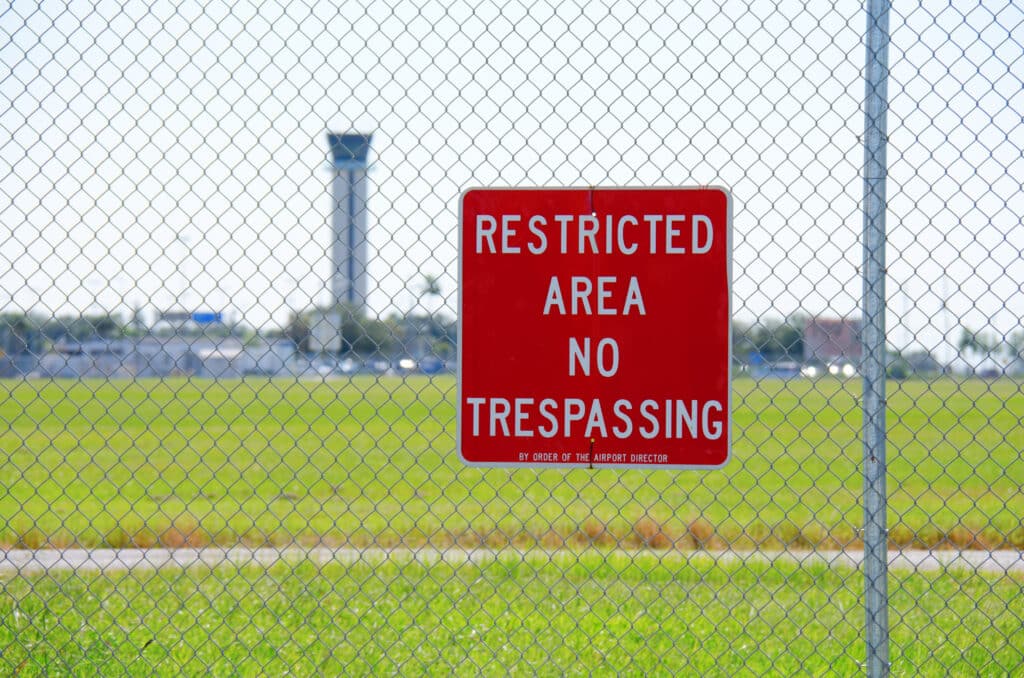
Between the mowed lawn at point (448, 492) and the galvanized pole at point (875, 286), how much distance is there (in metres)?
0.43

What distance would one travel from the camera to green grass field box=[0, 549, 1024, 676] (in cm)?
468

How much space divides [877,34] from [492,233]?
4.70 feet

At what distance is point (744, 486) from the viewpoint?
1758cm

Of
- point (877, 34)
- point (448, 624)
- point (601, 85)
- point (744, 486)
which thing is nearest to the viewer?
point (877, 34)

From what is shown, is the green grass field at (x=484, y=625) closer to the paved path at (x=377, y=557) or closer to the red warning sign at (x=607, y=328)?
the paved path at (x=377, y=557)

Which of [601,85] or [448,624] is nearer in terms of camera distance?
[601,85]

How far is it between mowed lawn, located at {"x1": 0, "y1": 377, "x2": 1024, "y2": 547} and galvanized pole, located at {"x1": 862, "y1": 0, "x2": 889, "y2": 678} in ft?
1.43

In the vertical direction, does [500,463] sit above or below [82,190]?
below

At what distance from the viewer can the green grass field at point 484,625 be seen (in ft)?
15.4

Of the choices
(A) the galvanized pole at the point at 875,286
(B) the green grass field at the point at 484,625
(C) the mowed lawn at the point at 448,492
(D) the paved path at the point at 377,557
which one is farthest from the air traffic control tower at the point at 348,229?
(D) the paved path at the point at 377,557

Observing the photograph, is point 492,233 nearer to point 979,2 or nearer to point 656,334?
point 656,334

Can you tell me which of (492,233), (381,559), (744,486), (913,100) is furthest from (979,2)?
(744,486)

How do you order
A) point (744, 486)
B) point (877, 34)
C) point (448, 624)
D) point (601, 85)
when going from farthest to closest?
point (744, 486)
point (448, 624)
point (601, 85)
point (877, 34)

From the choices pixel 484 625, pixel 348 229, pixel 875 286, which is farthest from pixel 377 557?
pixel 348 229
